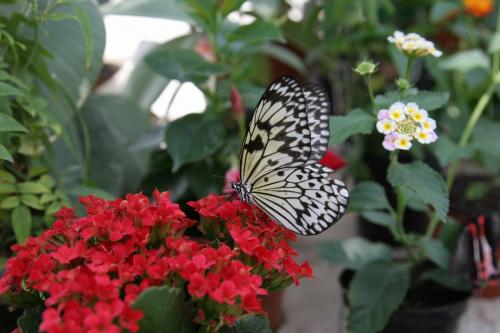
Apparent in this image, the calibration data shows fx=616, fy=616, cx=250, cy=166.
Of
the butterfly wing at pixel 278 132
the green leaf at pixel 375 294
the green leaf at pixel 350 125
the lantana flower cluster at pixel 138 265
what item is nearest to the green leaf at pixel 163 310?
the lantana flower cluster at pixel 138 265

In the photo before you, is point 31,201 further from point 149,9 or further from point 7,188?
point 149,9

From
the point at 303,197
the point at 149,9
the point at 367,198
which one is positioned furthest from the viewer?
the point at 149,9

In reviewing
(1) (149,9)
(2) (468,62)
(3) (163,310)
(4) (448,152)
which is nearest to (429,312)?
(4) (448,152)

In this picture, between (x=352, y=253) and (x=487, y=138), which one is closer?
(x=352, y=253)

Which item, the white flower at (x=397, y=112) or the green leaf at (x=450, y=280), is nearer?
the white flower at (x=397, y=112)

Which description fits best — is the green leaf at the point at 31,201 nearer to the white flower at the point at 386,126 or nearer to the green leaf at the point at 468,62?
the white flower at the point at 386,126

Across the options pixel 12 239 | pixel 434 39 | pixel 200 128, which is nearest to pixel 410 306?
pixel 200 128
